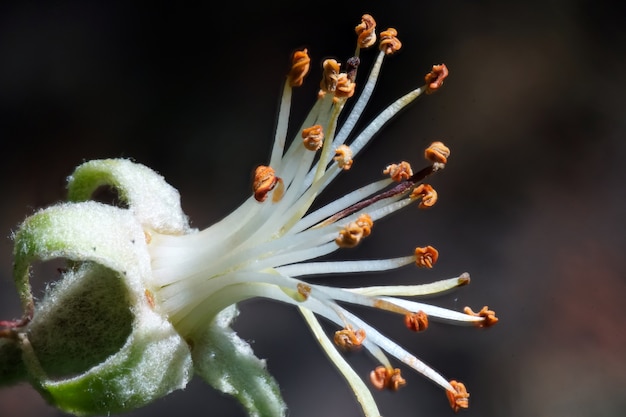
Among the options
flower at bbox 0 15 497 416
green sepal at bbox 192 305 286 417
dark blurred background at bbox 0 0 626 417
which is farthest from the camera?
dark blurred background at bbox 0 0 626 417

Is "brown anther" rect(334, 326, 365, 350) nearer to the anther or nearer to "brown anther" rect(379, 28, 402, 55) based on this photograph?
the anther

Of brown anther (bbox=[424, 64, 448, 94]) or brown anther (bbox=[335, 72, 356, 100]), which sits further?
brown anther (bbox=[424, 64, 448, 94])

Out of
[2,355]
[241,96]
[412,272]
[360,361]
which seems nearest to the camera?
[2,355]

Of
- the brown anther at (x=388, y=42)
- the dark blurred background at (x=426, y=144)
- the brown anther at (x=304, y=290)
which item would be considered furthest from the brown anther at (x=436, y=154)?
the dark blurred background at (x=426, y=144)

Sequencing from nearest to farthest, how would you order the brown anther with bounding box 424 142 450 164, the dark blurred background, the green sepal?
the green sepal < the brown anther with bounding box 424 142 450 164 < the dark blurred background

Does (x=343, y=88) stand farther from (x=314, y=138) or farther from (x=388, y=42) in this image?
(x=388, y=42)

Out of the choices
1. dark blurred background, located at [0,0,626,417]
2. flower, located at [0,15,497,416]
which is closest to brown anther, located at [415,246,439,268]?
flower, located at [0,15,497,416]

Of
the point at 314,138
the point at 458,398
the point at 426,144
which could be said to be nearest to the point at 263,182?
the point at 314,138

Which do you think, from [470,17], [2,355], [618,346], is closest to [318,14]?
[470,17]

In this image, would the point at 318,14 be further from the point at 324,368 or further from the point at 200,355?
the point at 200,355
